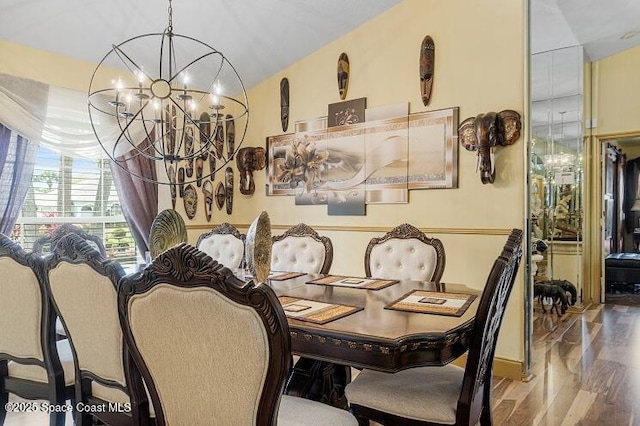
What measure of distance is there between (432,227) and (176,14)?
2546mm

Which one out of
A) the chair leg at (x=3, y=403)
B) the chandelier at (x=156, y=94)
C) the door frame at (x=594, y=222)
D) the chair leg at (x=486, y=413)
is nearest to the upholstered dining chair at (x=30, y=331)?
the chair leg at (x=3, y=403)

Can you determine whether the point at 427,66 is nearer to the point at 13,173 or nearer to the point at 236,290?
the point at 236,290

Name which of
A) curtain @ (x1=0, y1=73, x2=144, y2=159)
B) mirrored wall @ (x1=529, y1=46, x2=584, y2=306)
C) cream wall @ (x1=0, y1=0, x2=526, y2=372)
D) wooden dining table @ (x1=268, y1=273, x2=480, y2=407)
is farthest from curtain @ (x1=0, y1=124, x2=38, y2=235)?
mirrored wall @ (x1=529, y1=46, x2=584, y2=306)

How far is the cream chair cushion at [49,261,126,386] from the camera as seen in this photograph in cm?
148

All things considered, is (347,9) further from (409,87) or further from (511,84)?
(511,84)

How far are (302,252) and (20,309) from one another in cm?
167

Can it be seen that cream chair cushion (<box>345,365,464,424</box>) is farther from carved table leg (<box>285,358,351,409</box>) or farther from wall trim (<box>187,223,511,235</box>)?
wall trim (<box>187,223,511,235</box>)

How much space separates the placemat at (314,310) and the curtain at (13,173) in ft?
8.26

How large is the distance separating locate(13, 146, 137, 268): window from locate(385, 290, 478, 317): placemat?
305cm

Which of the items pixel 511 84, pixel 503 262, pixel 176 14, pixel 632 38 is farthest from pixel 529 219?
pixel 632 38

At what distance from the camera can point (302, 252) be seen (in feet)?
10.0

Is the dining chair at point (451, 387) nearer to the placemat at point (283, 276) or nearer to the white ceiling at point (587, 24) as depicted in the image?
the placemat at point (283, 276)

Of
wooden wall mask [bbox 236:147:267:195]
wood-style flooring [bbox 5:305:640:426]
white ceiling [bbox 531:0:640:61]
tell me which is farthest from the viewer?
wooden wall mask [bbox 236:147:267:195]

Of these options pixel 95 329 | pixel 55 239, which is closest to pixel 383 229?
pixel 55 239
